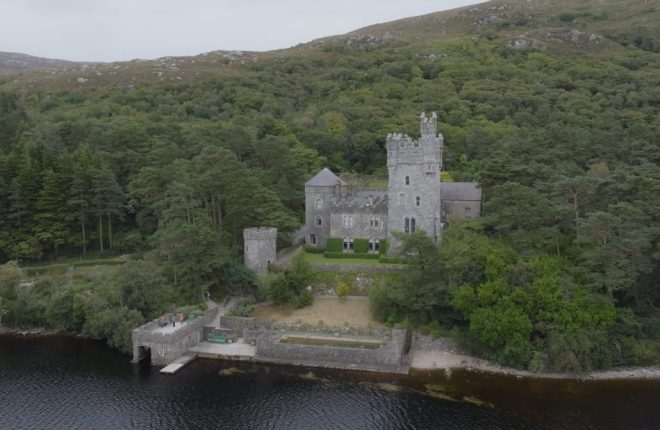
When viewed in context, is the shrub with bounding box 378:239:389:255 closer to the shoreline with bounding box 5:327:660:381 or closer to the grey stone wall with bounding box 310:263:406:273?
the grey stone wall with bounding box 310:263:406:273

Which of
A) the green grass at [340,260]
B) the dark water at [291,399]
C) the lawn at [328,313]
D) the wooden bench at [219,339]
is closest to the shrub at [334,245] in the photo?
the green grass at [340,260]

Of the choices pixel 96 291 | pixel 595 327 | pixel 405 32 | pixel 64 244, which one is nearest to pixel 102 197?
pixel 64 244

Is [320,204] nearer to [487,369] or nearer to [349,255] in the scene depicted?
[349,255]

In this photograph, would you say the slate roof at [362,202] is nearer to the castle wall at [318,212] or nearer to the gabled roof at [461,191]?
the castle wall at [318,212]

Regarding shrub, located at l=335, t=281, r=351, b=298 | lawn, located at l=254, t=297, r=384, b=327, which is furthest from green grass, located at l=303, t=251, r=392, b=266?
lawn, located at l=254, t=297, r=384, b=327

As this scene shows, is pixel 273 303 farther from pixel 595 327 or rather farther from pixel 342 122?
pixel 342 122
